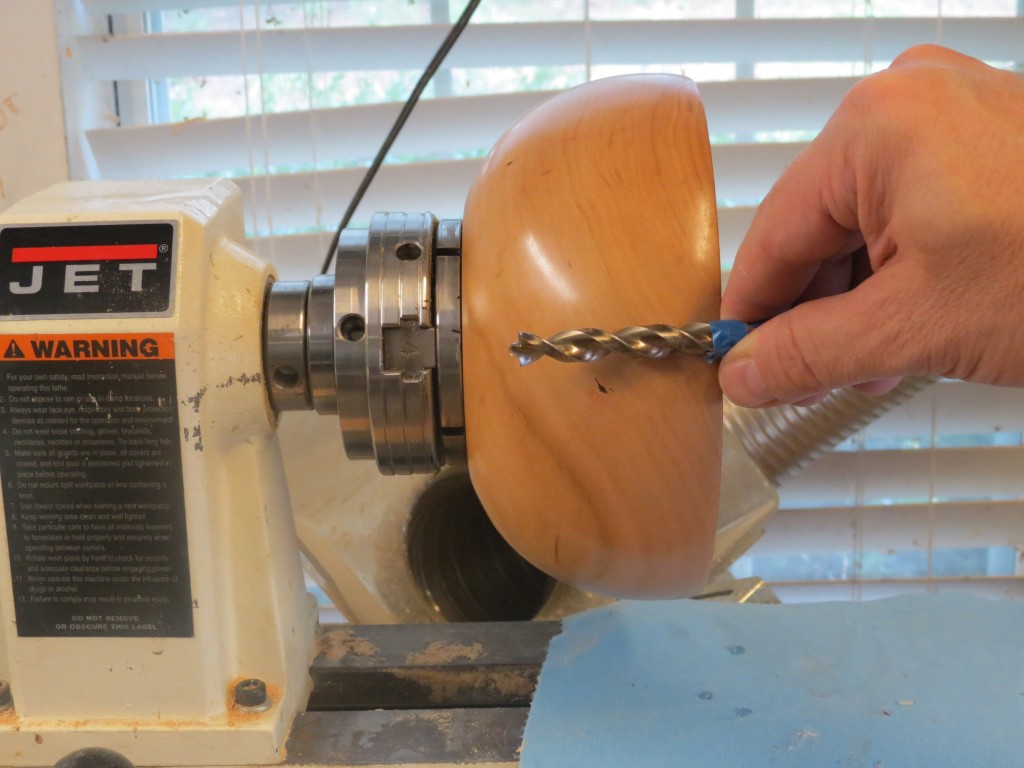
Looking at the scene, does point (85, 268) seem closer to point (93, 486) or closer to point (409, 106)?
point (93, 486)

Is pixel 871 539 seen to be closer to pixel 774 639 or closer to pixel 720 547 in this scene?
pixel 720 547

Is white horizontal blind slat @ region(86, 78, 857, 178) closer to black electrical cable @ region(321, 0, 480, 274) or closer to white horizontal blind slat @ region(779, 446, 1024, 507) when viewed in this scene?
black electrical cable @ region(321, 0, 480, 274)

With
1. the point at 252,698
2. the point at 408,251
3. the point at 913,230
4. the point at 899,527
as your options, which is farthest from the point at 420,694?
the point at 899,527

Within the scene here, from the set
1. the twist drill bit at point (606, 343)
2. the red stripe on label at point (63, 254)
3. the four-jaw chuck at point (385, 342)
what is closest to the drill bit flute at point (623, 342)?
the twist drill bit at point (606, 343)

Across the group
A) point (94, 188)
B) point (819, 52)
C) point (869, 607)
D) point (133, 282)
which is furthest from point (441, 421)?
point (819, 52)

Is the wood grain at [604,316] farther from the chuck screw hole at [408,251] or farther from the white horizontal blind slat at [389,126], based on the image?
the white horizontal blind slat at [389,126]

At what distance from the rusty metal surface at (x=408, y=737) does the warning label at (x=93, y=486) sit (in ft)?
0.43

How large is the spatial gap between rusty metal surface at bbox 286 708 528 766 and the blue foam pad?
0.03 meters

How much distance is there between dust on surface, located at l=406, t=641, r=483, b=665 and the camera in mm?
723

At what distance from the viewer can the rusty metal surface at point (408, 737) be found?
62cm

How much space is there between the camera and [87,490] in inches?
24.5

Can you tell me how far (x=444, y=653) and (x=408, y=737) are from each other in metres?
0.10

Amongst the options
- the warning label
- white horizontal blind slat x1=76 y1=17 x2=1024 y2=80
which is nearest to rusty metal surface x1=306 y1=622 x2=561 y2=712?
the warning label

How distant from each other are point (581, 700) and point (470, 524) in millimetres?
431
